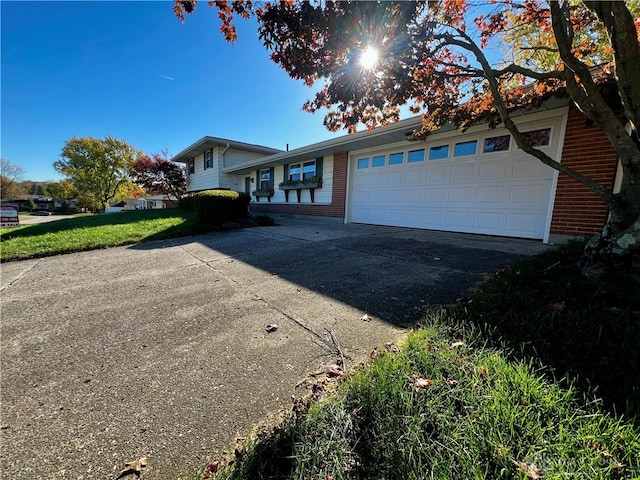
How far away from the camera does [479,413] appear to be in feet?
3.99

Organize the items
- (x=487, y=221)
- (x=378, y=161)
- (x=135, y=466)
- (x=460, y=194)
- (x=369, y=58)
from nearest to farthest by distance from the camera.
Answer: (x=135, y=466) < (x=369, y=58) < (x=487, y=221) < (x=460, y=194) < (x=378, y=161)

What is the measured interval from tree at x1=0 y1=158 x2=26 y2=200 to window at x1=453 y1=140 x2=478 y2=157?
67629 mm

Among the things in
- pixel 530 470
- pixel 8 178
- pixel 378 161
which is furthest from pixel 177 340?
pixel 8 178

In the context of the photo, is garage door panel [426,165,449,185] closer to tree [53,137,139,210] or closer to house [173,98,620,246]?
house [173,98,620,246]

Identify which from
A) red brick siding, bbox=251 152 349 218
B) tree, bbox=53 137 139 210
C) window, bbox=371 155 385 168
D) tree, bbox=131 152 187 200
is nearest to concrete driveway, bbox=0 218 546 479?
window, bbox=371 155 385 168

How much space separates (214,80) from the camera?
31.1ft

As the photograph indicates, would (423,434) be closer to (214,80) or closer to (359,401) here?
(359,401)

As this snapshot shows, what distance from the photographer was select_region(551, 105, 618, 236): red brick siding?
14.9 ft

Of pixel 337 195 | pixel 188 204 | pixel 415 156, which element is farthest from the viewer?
pixel 188 204

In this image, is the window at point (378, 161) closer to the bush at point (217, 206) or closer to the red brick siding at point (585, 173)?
the red brick siding at point (585, 173)

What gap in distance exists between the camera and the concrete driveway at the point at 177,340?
1.22 meters

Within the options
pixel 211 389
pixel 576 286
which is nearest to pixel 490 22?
pixel 576 286

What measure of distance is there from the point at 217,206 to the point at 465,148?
7282 mm

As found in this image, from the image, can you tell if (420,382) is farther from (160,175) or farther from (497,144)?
(160,175)
